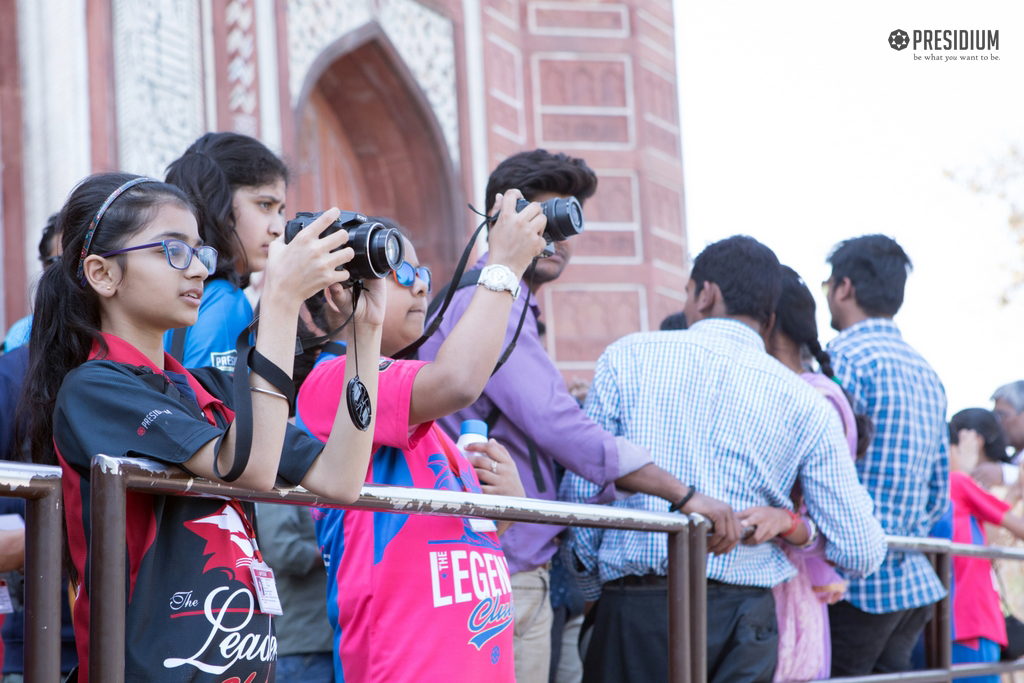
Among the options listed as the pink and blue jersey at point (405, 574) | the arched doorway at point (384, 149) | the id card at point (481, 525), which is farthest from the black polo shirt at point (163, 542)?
the arched doorway at point (384, 149)

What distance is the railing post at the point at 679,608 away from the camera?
2074 mm

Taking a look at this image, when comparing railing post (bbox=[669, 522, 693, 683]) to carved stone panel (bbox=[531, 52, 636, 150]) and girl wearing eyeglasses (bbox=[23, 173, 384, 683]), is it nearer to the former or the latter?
girl wearing eyeglasses (bbox=[23, 173, 384, 683])

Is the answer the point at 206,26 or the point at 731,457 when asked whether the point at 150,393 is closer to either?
the point at 731,457

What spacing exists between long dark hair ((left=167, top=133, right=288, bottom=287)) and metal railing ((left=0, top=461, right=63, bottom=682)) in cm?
83

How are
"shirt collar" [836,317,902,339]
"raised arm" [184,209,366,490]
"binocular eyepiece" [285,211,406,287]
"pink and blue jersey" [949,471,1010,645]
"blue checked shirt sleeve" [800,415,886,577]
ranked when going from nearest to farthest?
"raised arm" [184,209,366,490] < "binocular eyepiece" [285,211,406,287] < "blue checked shirt sleeve" [800,415,886,577] < "shirt collar" [836,317,902,339] < "pink and blue jersey" [949,471,1010,645]

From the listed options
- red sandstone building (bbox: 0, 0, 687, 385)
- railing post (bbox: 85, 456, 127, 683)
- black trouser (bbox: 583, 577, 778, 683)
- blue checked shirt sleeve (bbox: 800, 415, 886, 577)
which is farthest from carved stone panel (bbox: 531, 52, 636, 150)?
railing post (bbox: 85, 456, 127, 683)

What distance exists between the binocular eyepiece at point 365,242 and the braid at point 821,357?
5.78 ft

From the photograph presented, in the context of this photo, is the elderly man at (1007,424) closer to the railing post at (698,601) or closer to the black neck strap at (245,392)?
the railing post at (698,601)

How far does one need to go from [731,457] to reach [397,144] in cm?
655

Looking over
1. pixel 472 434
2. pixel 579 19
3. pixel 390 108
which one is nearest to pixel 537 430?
pixel 472 434

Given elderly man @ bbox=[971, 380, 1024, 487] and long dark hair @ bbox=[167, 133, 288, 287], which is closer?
long dark hair @ bbox=[167, 133, 288, 287]

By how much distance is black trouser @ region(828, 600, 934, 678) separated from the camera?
2.76 m

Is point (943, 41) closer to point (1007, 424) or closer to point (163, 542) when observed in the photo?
point (1007, 424)

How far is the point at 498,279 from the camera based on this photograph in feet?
5.36
